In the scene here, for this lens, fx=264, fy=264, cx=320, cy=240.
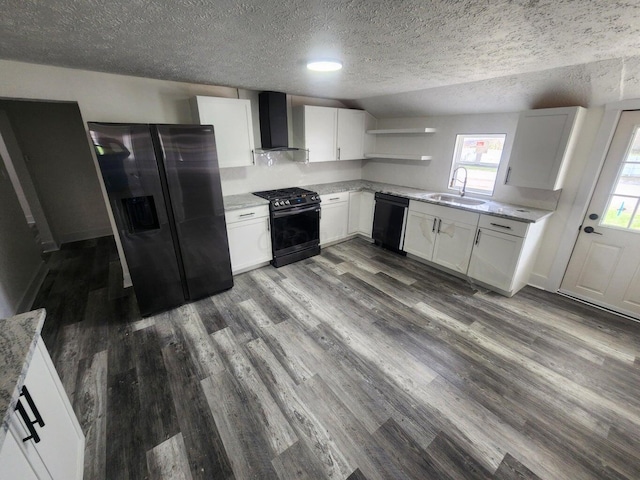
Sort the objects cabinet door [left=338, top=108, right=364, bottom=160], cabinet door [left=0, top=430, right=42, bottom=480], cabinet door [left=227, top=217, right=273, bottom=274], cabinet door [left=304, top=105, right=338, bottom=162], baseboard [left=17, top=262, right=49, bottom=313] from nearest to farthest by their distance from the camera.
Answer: cabinet door [left=0, top=430, right=42, bottom=480], baseboard [left=17, top=262, right=49, bottom=313], cabinet door [left=227, top=217, right=273, bottom=274], cabinet door [left=304, top=105, right=338, bottom=162], cabinet door [left=338, top=108, right=364, bottom=160]

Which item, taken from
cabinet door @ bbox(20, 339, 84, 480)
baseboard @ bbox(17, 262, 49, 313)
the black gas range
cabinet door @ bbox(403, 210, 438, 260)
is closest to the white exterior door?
cabinet door @ bbox(403, 210, 438, 260)

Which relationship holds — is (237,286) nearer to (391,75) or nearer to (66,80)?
(66,80)

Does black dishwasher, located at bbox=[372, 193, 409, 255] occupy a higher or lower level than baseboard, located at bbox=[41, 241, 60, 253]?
higher

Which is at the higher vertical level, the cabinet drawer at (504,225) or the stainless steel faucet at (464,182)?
the stainless steel faucet at (464,182)

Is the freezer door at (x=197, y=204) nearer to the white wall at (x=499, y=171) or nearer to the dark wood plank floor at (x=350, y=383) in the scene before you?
the dark wood plank floor at (x=350, y=383)

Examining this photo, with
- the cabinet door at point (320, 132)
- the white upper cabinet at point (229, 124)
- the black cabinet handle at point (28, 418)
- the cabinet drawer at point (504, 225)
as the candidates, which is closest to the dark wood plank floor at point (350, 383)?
the black cabinet handle at point (28, 418)

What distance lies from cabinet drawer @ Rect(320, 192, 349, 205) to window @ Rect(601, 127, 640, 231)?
295 cm

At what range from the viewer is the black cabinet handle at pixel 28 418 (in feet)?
3.15

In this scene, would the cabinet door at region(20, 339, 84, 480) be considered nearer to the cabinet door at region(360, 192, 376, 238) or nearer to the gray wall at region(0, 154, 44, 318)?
the gray wall at region(0, 154, 44, 318)

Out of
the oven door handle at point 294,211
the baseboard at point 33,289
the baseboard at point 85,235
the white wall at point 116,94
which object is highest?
the white wall at point 116,94

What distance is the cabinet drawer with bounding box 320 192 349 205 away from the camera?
12.9 ft

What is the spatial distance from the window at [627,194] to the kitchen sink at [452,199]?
113 cm

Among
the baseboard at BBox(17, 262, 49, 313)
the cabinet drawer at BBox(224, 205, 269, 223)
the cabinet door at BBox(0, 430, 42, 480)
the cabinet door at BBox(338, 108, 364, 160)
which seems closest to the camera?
the cabinet door at BBox(0, 430, 42, 480)

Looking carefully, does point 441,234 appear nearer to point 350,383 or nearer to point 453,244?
point 453,244
